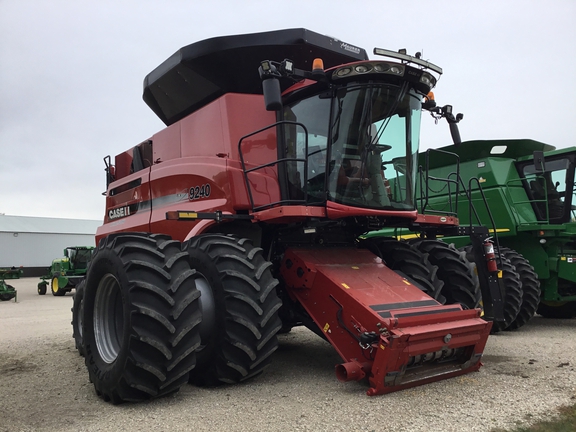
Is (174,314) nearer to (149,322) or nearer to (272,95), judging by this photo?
(149,322)

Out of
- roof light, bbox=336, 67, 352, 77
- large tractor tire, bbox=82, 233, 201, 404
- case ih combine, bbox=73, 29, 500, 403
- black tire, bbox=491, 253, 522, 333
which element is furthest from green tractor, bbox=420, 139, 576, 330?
large tractor tire, bbox=82, 233, 201, 404

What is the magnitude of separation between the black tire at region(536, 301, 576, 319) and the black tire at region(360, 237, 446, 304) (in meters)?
5.09

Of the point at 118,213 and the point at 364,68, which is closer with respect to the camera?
the point at 364,68

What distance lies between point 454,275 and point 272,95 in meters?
3.08

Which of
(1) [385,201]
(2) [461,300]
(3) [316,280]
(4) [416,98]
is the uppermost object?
(4) [416,98]

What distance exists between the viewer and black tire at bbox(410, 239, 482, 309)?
574 centimetres

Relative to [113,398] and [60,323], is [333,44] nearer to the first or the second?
[113,398]

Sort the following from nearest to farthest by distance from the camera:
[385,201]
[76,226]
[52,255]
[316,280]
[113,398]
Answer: [113,398], [316,280], [385,201], [52,255], [76,226]

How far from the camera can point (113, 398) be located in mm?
3963

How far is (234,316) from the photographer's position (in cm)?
414

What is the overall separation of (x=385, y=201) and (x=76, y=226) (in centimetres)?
4530

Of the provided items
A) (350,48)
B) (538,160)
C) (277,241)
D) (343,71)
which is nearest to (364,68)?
(343,71)

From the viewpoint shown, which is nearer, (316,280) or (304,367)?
(316,280)

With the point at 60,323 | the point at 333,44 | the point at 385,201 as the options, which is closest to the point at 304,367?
the point at 385,201
